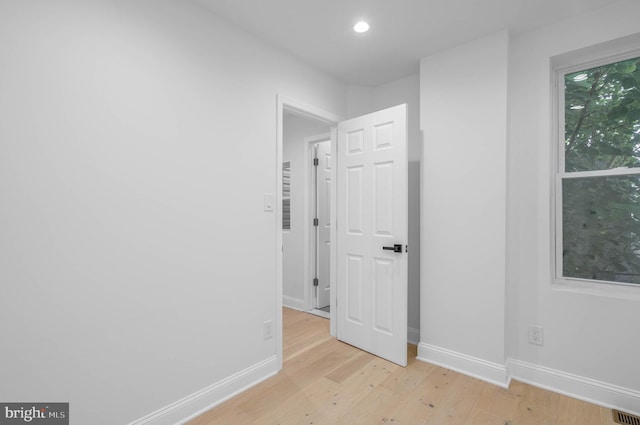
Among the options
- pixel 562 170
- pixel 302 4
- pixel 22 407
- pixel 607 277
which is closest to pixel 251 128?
pixel 302 4

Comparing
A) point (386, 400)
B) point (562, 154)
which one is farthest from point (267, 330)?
point (562, 154)

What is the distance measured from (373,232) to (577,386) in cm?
172

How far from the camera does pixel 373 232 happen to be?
264 centimetres

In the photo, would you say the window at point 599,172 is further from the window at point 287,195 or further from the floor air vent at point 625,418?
the window at point 287,195

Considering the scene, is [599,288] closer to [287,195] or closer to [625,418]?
[625,418]

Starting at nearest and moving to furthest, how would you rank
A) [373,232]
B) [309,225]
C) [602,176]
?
[602,176], [373,232], [309,225]

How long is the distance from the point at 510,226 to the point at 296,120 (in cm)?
273

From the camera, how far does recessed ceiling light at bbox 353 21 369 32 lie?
2115 millimetres

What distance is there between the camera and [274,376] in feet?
7.55

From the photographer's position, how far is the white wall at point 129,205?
1.33 meters

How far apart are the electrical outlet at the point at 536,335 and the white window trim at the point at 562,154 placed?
330 mm

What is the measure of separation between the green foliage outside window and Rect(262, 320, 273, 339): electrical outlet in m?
2.23

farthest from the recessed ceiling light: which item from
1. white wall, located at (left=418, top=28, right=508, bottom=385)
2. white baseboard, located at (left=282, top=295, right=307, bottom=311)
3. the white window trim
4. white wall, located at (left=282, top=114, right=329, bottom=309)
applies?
white baseboard, located at (left=282, top=295, right=307, bottom=311)

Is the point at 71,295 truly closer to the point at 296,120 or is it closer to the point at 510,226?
the point at 510,226
